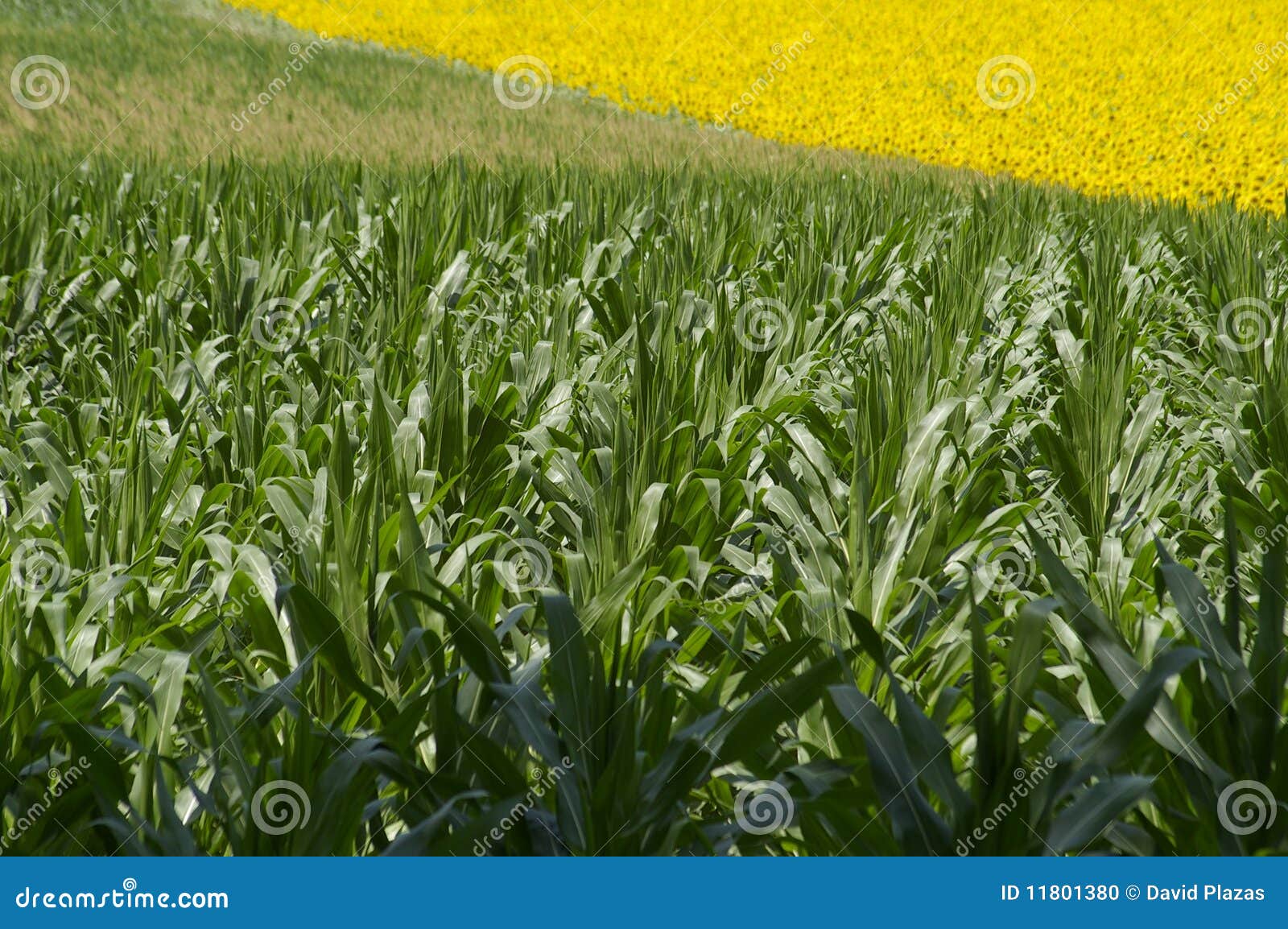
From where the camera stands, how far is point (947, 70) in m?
14.4

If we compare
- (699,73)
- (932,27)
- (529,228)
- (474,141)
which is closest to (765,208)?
(529,228)

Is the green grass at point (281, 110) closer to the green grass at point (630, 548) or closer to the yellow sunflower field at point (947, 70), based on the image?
the yellow sunflower field at point (947, 70)

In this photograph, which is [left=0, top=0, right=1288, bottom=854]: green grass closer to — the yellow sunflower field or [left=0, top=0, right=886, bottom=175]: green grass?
[left=0, top=0, right=886, bottom=175]: green grass

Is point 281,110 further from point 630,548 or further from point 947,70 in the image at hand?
point 630,548

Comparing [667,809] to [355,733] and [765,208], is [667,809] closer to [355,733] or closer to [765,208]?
[355,733]

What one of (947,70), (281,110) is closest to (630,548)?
(281,110)

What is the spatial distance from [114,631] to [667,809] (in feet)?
3.35

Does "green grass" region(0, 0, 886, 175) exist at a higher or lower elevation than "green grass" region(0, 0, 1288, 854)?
higher

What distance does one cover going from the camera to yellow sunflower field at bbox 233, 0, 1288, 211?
10.9m

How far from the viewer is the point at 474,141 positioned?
927cm

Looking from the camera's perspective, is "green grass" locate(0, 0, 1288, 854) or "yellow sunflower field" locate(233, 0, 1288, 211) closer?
→ "green grass" locate(0, 0, 1288, 854)

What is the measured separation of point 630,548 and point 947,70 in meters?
14.3

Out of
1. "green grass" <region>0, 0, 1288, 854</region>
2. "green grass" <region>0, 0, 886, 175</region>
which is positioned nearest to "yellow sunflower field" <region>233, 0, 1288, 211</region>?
"green grass" <region>0, 0, 886, 175</region>

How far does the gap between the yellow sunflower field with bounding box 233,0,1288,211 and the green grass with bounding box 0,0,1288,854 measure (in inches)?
249
